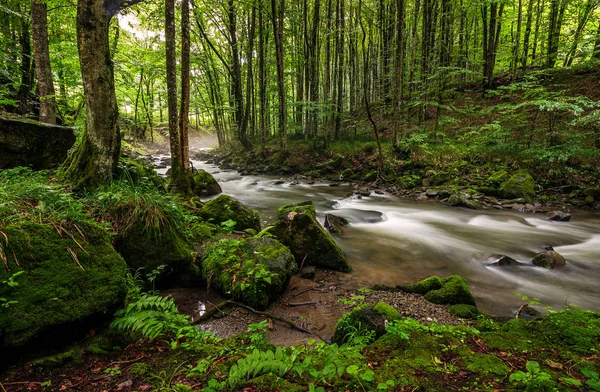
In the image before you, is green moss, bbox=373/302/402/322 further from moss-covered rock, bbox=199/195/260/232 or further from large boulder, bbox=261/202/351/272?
moss-covered rock, bbox=199/195/260/232

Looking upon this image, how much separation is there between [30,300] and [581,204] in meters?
14.4

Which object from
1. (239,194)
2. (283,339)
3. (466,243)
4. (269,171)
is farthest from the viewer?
(269,171)

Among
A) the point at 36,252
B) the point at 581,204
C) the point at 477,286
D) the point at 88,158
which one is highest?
the point at 88,158

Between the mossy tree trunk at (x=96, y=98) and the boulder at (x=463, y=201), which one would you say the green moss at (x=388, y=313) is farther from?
the boulder at (x=463, y=201)

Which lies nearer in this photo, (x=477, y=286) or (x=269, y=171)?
(x=477, y=286)

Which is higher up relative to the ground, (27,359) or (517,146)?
(517,146)

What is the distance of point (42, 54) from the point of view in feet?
27.5

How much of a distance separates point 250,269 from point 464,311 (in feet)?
10.1

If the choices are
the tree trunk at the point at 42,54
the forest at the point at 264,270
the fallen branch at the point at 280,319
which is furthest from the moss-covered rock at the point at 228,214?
the tree trunk at the point at 42,54

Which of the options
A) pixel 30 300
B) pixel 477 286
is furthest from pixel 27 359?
pixel 477 286

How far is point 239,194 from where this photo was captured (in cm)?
1423

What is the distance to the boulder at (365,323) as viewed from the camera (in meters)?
3.08

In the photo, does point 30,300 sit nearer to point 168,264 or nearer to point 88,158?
point 168,264

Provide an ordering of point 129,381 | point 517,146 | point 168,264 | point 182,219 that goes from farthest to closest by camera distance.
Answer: point 517,146
point 182,219
point 168,264
point 129,381
